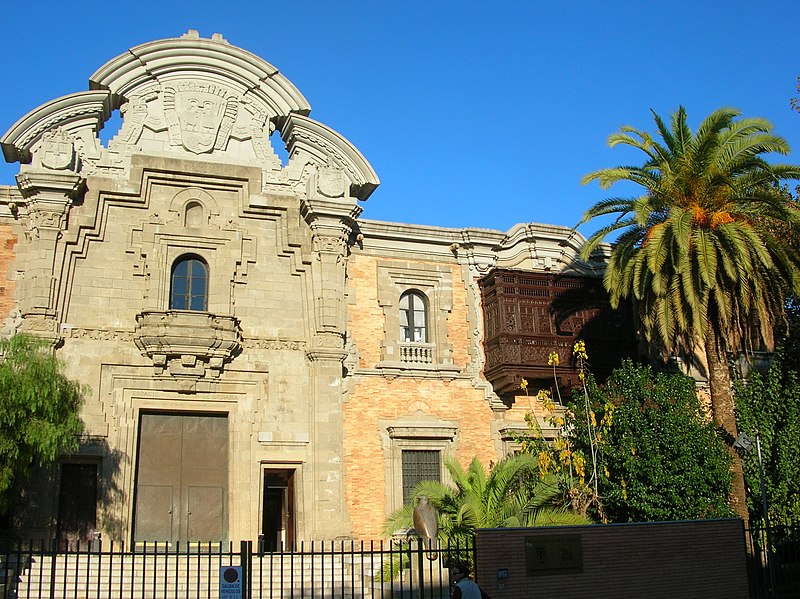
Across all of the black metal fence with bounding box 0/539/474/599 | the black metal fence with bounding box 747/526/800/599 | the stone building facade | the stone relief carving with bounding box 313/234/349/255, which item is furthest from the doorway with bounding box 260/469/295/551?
the black metal fence with bounding box 747/526/800/599

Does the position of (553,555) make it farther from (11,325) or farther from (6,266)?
(6,266)

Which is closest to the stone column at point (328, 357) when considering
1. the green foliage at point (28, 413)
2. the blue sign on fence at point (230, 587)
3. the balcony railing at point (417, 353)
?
the balcony railing at point (417, 353)

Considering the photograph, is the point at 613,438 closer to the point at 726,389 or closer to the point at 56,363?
the point at 726,389

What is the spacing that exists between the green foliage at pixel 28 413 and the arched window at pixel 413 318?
978cm

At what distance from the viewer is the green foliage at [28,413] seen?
56.3 feet

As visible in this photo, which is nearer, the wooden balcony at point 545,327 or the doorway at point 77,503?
the doorway at point 77,503

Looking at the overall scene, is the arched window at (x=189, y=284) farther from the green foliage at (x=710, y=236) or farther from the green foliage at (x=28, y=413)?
the green foliage at (x=710, y=236)

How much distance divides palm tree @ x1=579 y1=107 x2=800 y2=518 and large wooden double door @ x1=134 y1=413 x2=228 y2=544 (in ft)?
35.9

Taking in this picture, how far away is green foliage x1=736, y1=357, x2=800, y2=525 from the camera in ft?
74.6

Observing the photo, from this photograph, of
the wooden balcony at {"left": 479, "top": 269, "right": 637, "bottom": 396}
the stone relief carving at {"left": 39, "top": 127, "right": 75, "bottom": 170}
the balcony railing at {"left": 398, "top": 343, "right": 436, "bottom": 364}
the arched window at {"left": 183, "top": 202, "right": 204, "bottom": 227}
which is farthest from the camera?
the balcony railing at {"left": 398, "top": 343, "right": 436, "bottom": 364}

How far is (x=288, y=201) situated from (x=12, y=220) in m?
7.05

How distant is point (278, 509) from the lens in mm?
23031

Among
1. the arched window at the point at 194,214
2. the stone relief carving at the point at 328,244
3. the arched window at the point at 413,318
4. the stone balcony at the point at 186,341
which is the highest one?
the arched window at the point at 194,214

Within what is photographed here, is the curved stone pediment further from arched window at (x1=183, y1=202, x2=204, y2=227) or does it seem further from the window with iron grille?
the window with iron grille
